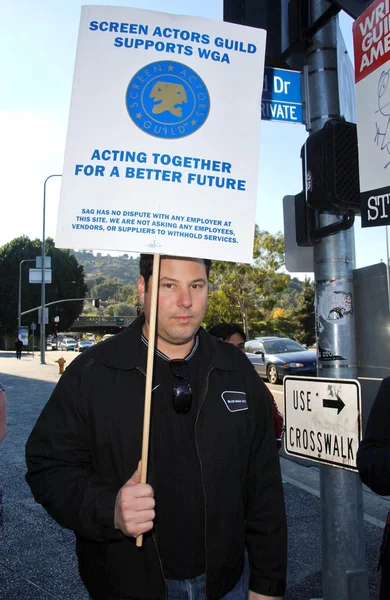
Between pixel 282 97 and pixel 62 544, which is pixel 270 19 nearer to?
pixel 282 97

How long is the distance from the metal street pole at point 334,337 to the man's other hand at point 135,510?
4.80ft

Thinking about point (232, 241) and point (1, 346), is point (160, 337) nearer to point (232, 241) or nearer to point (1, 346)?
point (232, 241)

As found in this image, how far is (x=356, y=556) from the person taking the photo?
2803mm

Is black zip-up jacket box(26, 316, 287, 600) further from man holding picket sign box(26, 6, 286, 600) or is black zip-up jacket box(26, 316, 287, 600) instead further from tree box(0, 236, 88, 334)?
tree box(0, 236, 88, 334)

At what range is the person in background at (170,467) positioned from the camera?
1.86 m

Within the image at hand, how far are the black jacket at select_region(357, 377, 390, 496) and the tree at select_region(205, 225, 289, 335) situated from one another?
29.8 m

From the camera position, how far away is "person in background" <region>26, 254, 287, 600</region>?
186cm

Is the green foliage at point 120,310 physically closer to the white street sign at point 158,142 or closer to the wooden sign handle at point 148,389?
the white street sign at point 158,142

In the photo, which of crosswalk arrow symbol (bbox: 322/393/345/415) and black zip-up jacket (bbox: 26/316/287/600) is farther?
crosswalk arrow symbol (bbox: 322/393/345/415)

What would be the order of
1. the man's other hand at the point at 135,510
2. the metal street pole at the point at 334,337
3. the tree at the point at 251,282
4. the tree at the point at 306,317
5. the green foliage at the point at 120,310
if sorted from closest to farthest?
the man's other hand at the point at 135,510 → the metal street pole at the point at 334,337 → the tree at the point at 251,282 → the tree at the point at 306,317 → the green foliage at the point at 120,310

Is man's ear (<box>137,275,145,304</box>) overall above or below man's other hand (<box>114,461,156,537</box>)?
above

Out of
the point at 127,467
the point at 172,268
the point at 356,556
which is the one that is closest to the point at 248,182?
the point at 172,268

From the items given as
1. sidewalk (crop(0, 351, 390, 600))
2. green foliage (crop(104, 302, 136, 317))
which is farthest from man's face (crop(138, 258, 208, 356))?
green foliage (crop(104, 302, 136, 317))

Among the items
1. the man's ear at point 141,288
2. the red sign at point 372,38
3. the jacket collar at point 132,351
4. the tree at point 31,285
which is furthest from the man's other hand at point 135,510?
the tree at point 31,285
